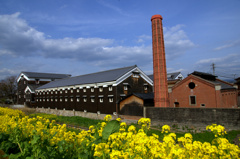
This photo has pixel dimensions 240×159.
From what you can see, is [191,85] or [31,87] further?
[31,87]

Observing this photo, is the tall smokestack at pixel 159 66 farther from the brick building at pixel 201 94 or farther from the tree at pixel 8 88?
the tree at pixel 8 88

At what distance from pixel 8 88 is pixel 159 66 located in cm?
6083

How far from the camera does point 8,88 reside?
60.3m

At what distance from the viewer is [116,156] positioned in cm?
254

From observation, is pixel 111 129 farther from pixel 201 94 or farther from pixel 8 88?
pixel 8 88

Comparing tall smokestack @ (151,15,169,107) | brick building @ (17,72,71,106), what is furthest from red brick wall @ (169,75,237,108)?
brick building @ (17,72,71,106)

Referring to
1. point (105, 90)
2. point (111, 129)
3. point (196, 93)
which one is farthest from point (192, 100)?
point (111, 129)

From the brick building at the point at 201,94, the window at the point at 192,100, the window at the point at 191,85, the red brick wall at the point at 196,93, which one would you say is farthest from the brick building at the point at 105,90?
the window at the point at 192,100

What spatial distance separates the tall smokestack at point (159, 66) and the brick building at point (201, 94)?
5620mm

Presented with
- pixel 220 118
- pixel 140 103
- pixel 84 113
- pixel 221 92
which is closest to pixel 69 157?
pixel 220 118

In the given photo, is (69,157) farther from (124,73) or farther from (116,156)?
(124,73)

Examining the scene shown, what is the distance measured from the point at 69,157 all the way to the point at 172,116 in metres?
17.3

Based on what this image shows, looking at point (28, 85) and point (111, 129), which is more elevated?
point (28, 85)

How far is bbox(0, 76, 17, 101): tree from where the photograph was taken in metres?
59.4
